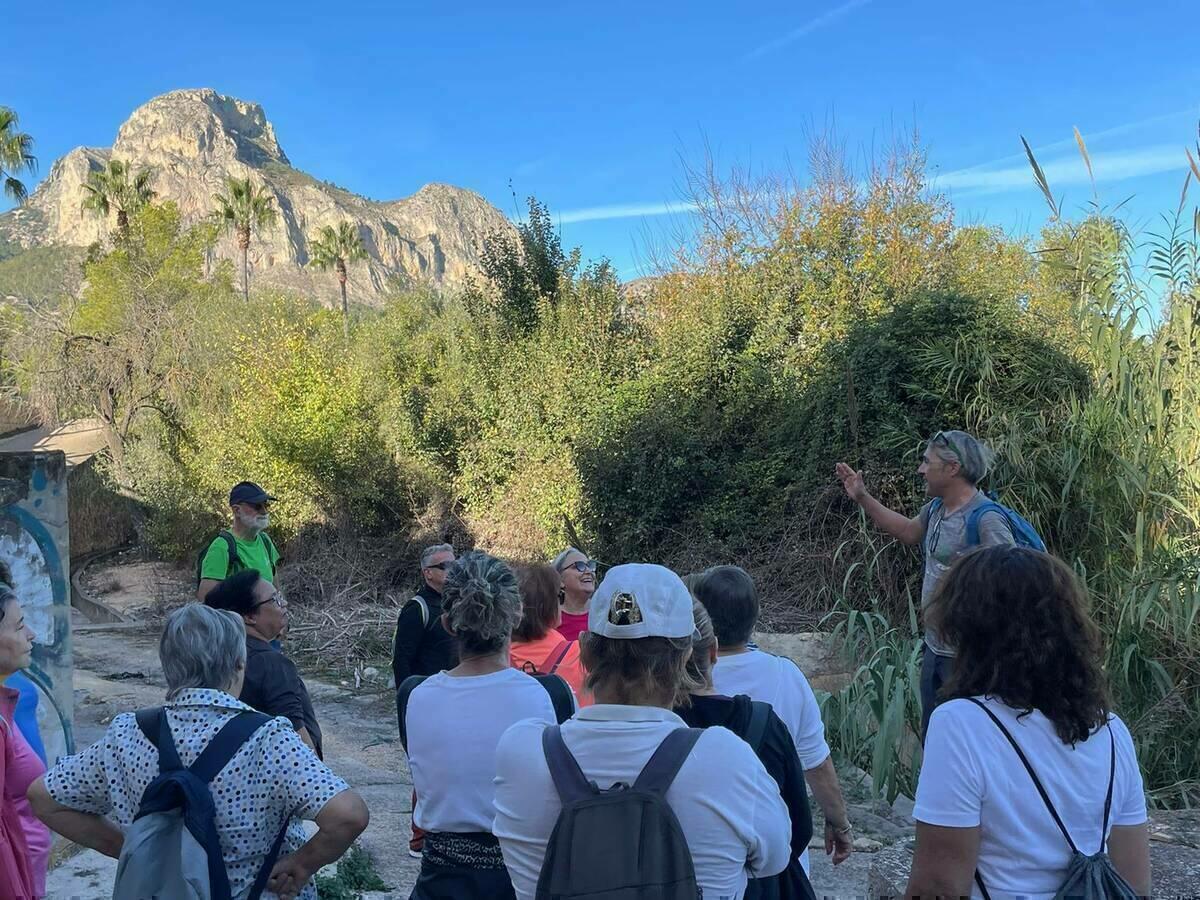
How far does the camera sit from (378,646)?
11461 mm

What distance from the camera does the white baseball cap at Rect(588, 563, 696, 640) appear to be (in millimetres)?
1895

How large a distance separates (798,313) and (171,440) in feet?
53.0

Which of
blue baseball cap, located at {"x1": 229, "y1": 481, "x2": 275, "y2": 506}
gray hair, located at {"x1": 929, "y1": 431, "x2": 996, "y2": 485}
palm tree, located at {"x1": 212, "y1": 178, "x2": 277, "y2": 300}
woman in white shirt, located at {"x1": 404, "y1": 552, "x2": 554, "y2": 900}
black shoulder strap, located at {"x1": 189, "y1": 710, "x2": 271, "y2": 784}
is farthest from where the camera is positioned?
palm tree, located at {"x1": 212, "y1": 178, "x2": 277, "y2": 300}

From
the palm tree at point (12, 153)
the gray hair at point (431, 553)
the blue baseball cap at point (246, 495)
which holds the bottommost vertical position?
the gray hair at point (431, 553)

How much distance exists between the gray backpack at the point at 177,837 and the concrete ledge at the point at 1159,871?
251 centimetres

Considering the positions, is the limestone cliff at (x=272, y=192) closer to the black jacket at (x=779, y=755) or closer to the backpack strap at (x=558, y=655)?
the backpack strap at (x=558, y=655)

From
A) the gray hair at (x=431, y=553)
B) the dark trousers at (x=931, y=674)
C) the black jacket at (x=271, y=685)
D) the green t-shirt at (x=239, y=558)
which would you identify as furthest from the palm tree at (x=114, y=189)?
the dark trousers at (x=931, y=674)

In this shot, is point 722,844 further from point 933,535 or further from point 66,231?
point 66,231

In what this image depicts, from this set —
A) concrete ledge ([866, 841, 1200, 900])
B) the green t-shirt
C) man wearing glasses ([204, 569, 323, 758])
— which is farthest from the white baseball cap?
the green t-shirt

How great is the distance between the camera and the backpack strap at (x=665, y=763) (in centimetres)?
169

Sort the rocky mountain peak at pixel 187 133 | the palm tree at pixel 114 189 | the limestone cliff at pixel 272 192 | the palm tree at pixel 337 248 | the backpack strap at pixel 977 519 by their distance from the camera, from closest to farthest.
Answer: the backpack strap at pixel 977 519
the palm tree at pixel 114 189
the palm tree at pixel 337 248
the limestone cliff at pixel 272 192
the rocky mountain peak at pixel 187 133

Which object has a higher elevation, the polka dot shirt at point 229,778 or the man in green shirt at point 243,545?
the man in green shirt at point 243,545

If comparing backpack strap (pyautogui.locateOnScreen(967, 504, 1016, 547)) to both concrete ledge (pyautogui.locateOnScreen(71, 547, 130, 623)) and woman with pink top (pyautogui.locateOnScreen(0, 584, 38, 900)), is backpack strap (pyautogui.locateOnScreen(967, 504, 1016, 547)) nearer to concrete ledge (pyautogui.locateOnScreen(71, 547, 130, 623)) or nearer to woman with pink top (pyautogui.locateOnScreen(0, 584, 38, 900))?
woman with pink top (pyautogui.locateOnScreen(0, 584, 38, 900))

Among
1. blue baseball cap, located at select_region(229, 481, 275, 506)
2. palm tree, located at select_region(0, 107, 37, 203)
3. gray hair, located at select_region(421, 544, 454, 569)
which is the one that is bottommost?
gray hair, located at select_region(421, 544, 454, 569)
